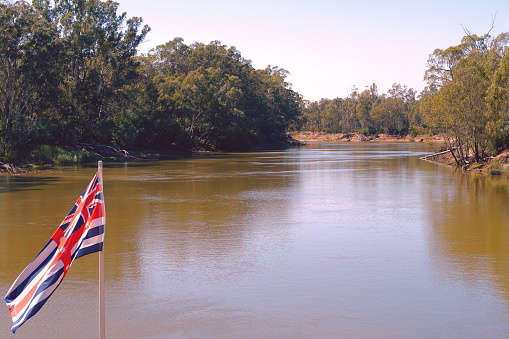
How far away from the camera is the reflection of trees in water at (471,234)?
10.8 metres

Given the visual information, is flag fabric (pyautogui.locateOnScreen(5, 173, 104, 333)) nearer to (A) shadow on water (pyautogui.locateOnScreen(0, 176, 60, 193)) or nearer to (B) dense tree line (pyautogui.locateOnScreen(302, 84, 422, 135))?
(A) shadow on water (pyautogui.locateOnScreen(0, 176, 60, 193))

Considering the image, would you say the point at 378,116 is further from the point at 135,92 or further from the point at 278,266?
the point at 278,266

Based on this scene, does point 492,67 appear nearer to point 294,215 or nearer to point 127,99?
point 294,215

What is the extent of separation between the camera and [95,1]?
57.9 meters

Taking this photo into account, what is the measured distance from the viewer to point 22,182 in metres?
30.0

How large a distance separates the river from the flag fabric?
2.39m

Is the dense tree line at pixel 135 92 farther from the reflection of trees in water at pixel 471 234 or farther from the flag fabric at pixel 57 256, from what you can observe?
the flag fabric at pixel 57 256

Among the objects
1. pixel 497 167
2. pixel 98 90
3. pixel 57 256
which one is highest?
pixel 98 90

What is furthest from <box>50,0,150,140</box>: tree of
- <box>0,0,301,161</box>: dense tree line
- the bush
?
the bush

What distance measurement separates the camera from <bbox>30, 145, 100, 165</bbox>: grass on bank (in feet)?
143

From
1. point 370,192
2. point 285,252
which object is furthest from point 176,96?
point 285,252

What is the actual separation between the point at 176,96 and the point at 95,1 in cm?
1742

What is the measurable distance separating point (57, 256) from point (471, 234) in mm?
12552

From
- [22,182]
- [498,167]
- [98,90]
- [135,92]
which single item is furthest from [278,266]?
[135,92]
